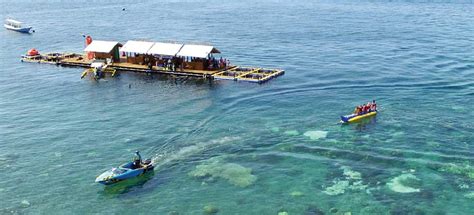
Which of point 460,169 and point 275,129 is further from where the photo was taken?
point 275,129

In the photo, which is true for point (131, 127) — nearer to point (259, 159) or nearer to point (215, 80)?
point (259, 159)

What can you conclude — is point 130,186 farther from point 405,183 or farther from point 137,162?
point 405,183

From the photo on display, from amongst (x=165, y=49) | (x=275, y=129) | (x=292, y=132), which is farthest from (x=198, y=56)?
(x=292, y=132)

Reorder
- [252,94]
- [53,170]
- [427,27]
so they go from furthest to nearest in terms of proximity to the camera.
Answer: [427,27] < [252,94] < [53,170]

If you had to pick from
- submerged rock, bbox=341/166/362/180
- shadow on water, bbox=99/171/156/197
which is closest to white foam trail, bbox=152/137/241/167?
shadow on water, bbox=99/171/156/197

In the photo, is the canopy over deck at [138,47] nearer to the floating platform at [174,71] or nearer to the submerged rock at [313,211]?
the floating platform at [174,71]

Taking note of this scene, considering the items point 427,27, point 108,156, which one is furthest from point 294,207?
point 427,27
